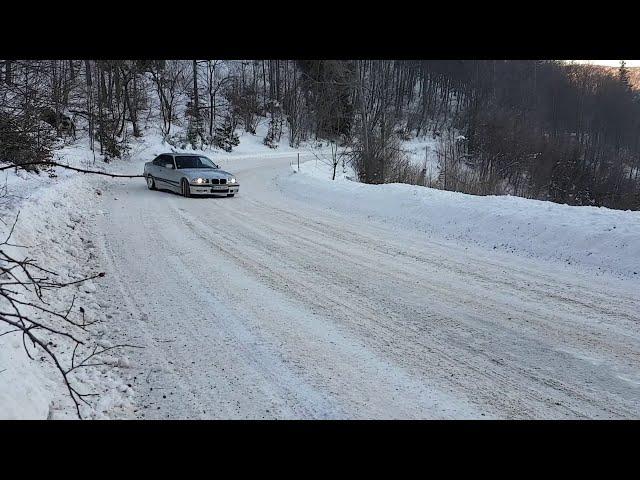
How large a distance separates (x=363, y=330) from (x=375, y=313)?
0.51m

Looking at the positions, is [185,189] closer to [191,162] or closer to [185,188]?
[185,188]

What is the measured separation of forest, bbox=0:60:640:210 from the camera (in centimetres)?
2064

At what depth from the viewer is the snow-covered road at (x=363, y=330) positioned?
3525 millimetres

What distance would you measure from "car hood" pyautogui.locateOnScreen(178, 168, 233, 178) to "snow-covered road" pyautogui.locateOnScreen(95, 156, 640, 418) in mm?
6262

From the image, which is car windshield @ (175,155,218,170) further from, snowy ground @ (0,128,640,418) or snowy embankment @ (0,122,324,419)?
snowy ground @ (0,128,640,418)

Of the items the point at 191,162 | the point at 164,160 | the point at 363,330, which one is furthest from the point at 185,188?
the point at 363,330

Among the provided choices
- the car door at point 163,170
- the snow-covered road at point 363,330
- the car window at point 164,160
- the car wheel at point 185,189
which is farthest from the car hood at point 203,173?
the snow-covered road at point 363,330

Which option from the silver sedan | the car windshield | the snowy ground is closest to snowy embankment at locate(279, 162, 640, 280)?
the snowy ground

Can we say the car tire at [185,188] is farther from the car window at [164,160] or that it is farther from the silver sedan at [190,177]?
the car window at [164,160]

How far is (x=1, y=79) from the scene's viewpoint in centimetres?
628
